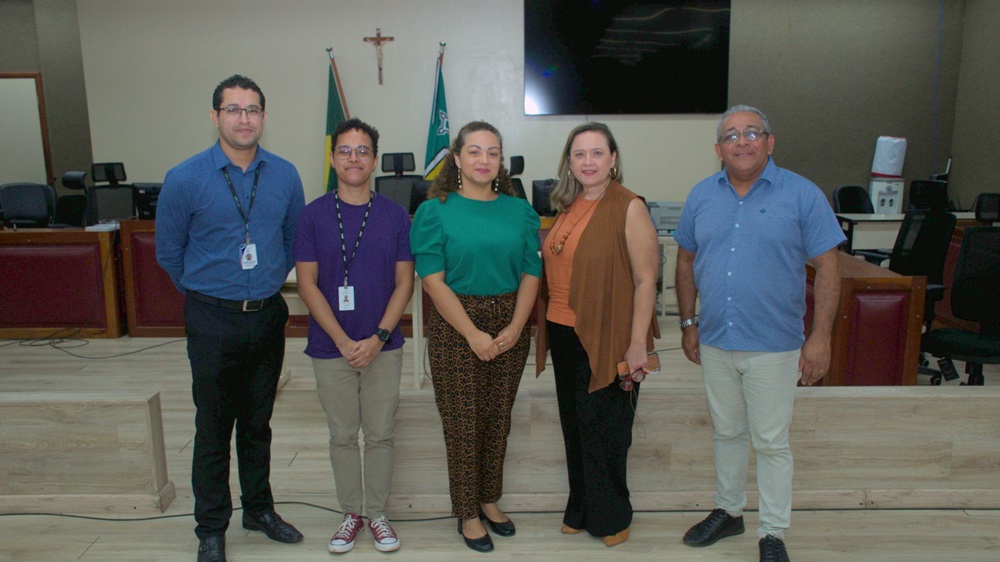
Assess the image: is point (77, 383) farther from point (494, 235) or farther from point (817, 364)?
point (817, 364)

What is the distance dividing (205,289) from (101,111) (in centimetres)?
693

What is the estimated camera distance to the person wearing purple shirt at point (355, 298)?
2.44 metres

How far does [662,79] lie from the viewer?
314 inches

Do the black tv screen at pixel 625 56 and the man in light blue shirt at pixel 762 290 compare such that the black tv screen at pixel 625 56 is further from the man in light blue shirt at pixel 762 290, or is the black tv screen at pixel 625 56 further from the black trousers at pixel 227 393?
the black trousers at pixel 227 393

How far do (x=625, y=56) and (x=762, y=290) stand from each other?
615 cm

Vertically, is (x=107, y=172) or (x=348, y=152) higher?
(x=348, y=152)

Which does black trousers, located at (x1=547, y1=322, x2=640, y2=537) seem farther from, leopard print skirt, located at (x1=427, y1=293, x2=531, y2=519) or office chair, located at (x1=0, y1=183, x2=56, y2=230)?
office chair, located at (x1=0, y1=183, x2=56, y2=230)

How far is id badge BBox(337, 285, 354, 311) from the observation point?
2455 mm

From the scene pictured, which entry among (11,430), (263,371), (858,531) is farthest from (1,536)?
(858,531)

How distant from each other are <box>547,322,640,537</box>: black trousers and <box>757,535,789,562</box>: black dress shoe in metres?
0.45

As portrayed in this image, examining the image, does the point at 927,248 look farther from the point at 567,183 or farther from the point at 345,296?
the point at 345,296

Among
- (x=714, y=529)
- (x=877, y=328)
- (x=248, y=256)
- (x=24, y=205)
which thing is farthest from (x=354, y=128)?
(x=24, y=205)

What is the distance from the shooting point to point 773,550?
2430 mm

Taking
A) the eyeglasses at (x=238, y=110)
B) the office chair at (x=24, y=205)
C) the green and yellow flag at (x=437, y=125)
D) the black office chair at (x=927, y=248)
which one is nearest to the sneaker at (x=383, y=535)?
the eyeglasses at (x=238, y=110)
